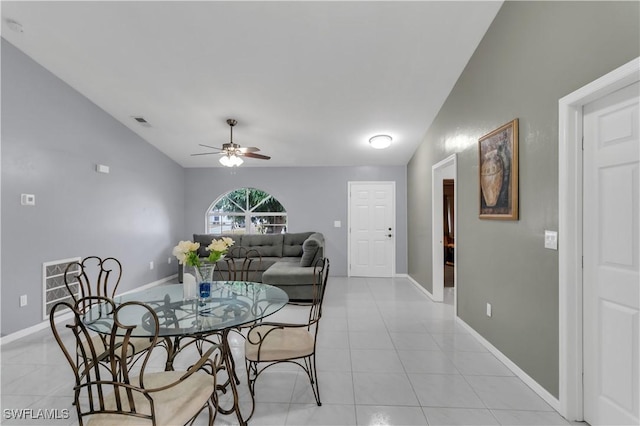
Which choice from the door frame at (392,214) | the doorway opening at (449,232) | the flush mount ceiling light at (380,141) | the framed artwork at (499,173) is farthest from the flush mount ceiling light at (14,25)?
the doorway opening at (449,232)

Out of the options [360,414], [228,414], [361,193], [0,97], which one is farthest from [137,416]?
[361,193]

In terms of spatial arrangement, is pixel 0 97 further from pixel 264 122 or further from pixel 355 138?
pixel 355 138

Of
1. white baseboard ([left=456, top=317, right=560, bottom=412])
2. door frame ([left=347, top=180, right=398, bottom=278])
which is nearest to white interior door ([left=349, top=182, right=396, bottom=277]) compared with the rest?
door frame ([left=347, top=180, right=398, bottom=278])

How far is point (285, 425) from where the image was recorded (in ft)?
5.82

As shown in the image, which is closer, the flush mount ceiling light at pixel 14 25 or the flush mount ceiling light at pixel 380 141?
the flush mount ceiling light at pixel 14 25

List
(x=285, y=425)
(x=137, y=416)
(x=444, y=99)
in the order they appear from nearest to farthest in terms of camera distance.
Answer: (x=137, y=416) < (x=285, y=425) < (x=444, y=99)

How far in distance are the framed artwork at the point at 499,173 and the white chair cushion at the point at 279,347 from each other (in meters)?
1.97

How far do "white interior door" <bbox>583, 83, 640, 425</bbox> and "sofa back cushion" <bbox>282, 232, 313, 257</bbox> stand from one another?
460cm

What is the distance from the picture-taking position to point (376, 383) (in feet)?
7.32

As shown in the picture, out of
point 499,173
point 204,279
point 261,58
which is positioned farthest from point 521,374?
point 261,58

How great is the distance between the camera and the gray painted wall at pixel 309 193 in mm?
6207

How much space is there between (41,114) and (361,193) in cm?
505

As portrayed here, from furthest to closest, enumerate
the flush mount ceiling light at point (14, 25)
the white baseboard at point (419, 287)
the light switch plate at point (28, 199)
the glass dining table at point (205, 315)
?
the white baseboard at point (419, 287) → the light switch plate at point (28, 199) → the flush mount ceiling light at point (14, 25) → the glass dining table at point (205, 315)

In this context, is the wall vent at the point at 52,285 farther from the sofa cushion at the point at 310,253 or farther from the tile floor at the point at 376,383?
the sofa cushion at the point at 310,253
